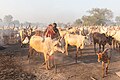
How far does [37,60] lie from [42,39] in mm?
1834

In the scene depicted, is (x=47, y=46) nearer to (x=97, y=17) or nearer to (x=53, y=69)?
(x=53, y=69)

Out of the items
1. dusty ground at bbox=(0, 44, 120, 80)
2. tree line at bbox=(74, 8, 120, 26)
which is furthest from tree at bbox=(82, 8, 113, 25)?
dusty ground at bbox=(0, 44, 120, 80)

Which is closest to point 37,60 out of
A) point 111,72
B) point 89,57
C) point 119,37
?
point 89,57

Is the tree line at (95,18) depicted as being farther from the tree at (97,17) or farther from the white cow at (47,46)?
the white cow at (47,46)

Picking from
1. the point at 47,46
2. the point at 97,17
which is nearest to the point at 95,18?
the point at 97,17

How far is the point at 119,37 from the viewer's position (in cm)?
2089

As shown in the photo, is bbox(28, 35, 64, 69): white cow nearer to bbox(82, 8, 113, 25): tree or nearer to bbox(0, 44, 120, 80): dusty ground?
bbox(0, 44, 120, 80): dusty ground

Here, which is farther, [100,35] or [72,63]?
[100,35]

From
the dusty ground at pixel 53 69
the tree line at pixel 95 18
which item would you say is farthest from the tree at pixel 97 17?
the dusty ground at pixel 53 69

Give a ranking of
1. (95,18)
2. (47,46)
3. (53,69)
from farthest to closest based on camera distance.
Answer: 1. (95,18)
2. (47,46)
3. (53,69)

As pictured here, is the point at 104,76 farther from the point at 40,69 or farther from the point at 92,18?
the point at 92,18

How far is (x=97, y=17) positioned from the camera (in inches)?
2958

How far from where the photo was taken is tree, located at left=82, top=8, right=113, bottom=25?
229 ft

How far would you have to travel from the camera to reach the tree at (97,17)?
6981 cm
